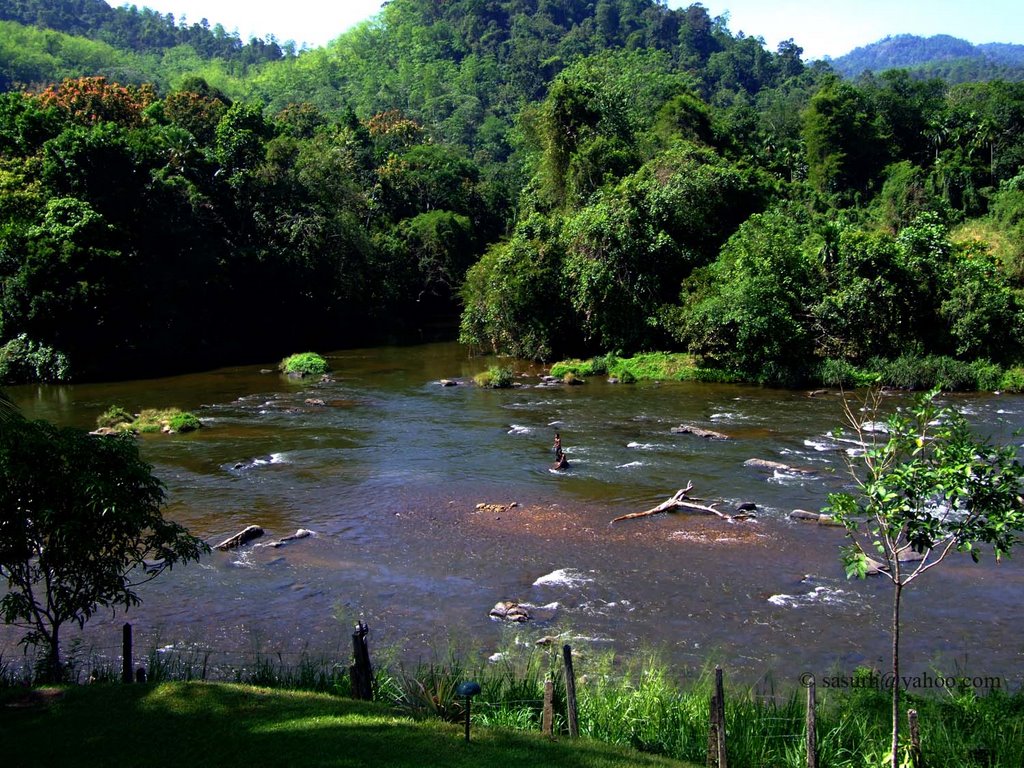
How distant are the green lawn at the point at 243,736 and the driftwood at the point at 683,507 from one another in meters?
13.1

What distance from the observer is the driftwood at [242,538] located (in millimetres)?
22172

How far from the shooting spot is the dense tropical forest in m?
41.2

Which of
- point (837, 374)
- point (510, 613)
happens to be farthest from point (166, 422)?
point (837, 374)

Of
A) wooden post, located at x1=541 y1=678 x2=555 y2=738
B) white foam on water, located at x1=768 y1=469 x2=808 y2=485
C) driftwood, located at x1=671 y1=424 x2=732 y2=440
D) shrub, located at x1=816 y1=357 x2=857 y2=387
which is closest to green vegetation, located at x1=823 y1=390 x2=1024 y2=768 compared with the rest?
wooden post, located at x1=541 y1=678 x2=555 y2=738

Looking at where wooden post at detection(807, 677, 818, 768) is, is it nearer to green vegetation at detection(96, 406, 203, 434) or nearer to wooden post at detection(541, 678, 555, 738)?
wooden post at detection(541, 678, 555, 738)

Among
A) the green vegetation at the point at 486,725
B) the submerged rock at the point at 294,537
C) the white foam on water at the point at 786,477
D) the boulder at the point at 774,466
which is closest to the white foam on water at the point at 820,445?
the boulder at the point at 774,466

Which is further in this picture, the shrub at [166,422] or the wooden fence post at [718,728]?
the shrub at [166,422]

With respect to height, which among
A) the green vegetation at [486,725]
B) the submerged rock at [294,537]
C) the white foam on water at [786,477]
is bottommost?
the submerged rock at [294,537]

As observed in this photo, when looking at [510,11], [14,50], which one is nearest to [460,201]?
[14,50]

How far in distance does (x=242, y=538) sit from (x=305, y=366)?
25949mm

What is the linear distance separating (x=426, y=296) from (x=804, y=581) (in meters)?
57.0

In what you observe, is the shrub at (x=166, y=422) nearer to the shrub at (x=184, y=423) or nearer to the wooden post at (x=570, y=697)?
the shrub at (x=184, y=423)

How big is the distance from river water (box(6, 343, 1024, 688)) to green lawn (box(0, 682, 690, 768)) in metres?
4.72

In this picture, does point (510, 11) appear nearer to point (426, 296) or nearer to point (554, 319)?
point (426, 296)
